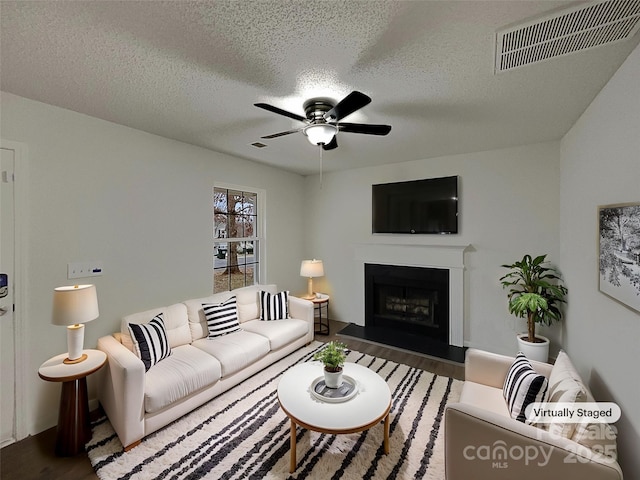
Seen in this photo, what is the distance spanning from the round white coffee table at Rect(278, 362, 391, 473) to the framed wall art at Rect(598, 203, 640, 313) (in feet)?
5.02

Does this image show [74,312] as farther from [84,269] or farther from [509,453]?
[509,453]

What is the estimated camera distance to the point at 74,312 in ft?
6.46

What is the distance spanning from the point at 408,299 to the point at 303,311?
163 centimetres

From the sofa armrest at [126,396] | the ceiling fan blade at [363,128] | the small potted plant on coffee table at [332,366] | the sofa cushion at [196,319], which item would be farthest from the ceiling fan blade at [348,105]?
the sofa cushion at [196,319]

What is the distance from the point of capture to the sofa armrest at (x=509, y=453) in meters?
1.22

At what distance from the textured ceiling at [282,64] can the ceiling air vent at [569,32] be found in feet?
0.21

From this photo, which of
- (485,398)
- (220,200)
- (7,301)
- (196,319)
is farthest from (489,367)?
(7,301)

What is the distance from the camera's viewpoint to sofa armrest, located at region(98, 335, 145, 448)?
1.93 m

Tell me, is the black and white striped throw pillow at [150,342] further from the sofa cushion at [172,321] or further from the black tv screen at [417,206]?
the black tv screen at [417,206]

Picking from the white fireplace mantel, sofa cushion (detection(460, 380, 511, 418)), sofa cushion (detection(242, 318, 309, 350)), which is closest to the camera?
sofa cushion (detection(460, 380, 511, 418))

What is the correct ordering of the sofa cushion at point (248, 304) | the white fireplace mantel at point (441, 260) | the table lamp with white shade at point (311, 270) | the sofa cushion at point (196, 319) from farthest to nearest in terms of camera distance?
the table lamp with white shade at point (311, 270), the white fireplace mantel at point (441, 260), the sofa cushion at point (248, 304), the sofa cushion at point (196, 319)

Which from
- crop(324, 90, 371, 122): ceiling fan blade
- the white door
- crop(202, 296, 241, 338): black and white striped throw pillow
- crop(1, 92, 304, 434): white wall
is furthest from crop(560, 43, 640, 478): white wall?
the white door

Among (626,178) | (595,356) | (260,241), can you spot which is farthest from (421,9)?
(260,241)

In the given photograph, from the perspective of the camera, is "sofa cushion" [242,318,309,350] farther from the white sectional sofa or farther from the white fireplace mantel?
the white fireplace mantel
